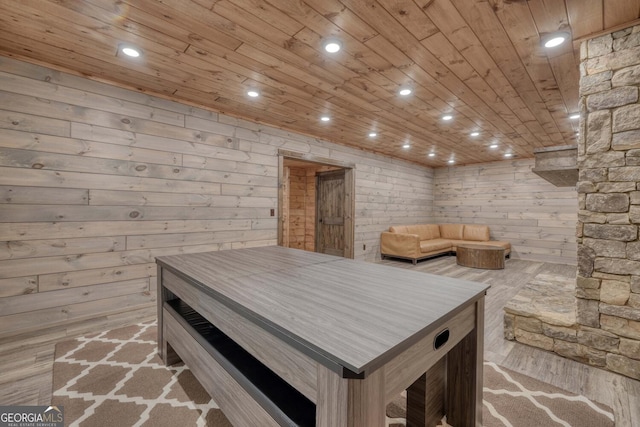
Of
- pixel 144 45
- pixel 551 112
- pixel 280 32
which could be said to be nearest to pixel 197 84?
pixel 144 45

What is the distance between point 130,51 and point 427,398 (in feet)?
10.3

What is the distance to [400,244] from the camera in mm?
5637

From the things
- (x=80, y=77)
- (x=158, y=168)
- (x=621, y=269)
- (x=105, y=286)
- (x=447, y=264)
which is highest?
(x=80, y=77)

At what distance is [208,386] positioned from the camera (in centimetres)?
133

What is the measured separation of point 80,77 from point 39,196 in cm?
115

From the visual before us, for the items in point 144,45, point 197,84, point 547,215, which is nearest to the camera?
point 144,45

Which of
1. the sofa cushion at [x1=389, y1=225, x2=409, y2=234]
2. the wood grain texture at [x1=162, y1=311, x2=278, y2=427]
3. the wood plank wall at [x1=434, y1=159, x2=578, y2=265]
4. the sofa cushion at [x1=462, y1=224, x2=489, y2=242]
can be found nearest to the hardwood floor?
the wood grain texture at [x1=162, y1=311, x2=278, y2=427]

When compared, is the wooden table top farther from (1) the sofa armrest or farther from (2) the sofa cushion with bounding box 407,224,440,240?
(2) the sofa cushion with bounding box 407,224,440,240

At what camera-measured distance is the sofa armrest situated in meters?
5.51

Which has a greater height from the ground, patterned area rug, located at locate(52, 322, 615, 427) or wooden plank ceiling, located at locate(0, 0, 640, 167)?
wooden plank ceiling, located at locate(0, 0, 640, 167)

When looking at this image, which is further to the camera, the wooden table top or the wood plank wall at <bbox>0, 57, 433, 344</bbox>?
the wood plank wall at <bbox>0, 57, 433, 344</bbox>

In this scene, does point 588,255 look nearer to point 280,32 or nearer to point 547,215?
point 280,32

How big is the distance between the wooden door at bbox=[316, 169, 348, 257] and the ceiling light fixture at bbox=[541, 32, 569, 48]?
12.4ft

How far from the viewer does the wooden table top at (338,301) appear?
725 mm
